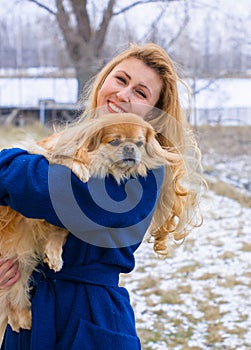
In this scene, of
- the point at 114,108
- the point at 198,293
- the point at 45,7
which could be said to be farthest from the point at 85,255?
the point at 45,7

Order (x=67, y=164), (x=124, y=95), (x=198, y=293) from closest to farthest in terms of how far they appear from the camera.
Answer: (x=67, y=164) < (x=124, y=95) < (x=198, y=293)

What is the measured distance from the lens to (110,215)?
1.65 meters

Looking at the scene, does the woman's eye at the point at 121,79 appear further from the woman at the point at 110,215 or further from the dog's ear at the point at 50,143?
the dog's ear at the point at 50,143

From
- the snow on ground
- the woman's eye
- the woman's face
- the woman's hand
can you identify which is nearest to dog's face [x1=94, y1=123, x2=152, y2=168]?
the woman's face

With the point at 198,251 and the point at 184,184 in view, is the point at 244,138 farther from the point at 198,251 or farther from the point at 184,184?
the point at 184,184

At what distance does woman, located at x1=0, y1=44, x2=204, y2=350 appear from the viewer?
1.60 meters

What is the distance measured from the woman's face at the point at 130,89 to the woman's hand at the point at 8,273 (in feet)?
2.11

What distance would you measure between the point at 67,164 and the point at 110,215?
21cm

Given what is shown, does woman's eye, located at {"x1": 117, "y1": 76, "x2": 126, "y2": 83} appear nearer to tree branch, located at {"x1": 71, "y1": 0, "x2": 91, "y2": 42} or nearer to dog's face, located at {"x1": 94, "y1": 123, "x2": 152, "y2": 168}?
dog's face, located at {"x1": 94, "y1": 123, "x2": 152, "y2": 168}

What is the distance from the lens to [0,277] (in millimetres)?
1964

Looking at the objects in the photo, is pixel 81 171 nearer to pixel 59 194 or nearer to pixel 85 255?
pixel 59 194

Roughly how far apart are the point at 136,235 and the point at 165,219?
30 cm

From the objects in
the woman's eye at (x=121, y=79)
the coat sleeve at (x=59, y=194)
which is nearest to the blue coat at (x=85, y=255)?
the coat sleeve at (x=59, y=194)

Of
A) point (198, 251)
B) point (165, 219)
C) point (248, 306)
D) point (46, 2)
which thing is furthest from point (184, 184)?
point (46, 2)
